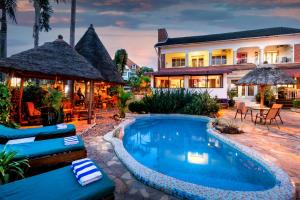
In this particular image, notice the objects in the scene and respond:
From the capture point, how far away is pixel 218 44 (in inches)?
1045

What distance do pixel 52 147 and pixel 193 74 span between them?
2015cm

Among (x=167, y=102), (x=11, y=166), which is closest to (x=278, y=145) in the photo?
(x=11, y=166)

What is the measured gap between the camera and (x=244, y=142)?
7.04 m

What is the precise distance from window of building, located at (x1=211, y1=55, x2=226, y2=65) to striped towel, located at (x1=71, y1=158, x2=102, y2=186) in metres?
27.6

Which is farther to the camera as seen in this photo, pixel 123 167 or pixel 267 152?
pixel 267 152

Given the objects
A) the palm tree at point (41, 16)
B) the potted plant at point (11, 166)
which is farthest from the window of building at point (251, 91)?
the potted plant at point (11, 166)

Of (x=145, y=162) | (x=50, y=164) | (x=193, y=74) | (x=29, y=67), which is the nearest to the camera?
(x=50, y=164)

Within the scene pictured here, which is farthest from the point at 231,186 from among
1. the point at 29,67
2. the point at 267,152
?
the point at 29,67

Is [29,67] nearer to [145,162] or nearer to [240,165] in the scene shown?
[145,162]

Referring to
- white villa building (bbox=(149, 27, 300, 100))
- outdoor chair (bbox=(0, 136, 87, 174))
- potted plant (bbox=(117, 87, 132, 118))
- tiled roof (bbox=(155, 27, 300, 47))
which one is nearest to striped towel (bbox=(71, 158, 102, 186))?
outdoor chair (bbox=(0, 136, 87, 174))

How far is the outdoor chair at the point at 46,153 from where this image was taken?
3975 millimetres

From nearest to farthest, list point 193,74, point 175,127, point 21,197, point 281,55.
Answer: point 21,197, point 175,127, point 193,74, point 281,55

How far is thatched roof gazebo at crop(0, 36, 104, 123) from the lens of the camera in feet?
27.0

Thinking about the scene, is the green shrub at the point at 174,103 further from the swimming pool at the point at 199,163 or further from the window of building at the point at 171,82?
the window of building at the point at 171,82
